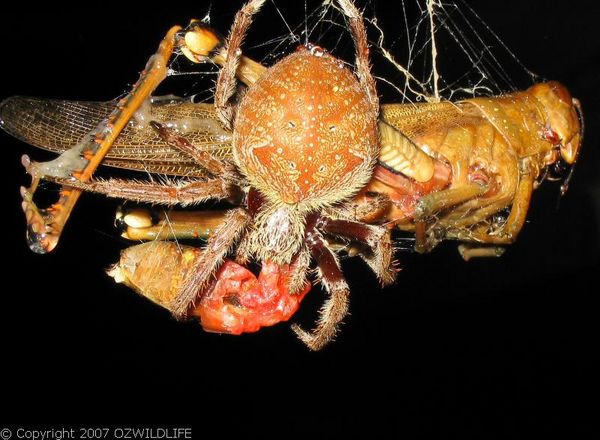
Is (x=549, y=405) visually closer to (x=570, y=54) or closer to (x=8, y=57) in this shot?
(x=570, y=54)

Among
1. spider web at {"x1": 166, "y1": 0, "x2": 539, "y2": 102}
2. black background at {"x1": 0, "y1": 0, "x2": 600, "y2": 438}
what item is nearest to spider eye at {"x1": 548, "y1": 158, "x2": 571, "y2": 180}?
spider web at {"x1": 166, "y1": 0, "x2": 539, "y2": 102}

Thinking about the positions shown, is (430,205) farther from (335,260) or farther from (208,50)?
(208,50)

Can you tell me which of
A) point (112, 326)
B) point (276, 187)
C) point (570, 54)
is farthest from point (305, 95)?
point (570, 54)

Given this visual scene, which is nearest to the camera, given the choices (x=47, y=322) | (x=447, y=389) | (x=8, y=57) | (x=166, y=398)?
Result: (x=8, y=57)

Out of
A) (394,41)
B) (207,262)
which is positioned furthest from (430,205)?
(394,41)

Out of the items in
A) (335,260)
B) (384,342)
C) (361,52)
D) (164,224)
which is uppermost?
(361,52)

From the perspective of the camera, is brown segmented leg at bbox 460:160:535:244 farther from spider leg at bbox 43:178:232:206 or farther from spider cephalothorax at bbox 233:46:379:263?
spider leg at bbox 43:178:232:206
